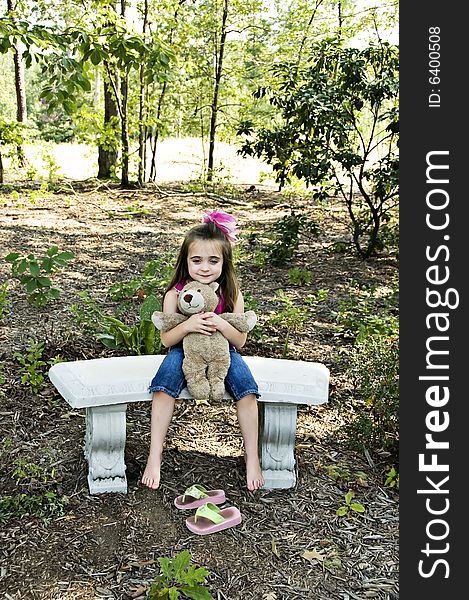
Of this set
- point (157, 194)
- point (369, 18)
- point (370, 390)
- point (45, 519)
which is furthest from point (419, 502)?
point (369, 18)

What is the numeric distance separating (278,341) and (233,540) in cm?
206

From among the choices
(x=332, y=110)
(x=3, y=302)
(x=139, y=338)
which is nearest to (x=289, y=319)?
(x=139, y=338)

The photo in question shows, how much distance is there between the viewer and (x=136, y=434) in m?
3.52

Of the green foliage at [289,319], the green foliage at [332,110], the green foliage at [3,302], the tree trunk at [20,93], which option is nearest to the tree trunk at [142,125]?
the tree trunk at [20,93]

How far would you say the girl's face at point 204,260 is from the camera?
10.3 ft

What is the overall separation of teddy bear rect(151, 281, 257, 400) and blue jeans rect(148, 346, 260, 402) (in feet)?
0.10

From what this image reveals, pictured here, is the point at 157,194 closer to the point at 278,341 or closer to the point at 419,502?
the point at 278,341

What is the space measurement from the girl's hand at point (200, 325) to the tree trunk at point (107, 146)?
818 cm

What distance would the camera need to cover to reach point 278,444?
3160 millimetres

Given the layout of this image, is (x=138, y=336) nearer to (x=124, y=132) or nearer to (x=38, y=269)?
(x=38, y=269)

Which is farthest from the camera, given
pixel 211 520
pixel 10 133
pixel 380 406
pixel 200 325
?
pixel 10 133

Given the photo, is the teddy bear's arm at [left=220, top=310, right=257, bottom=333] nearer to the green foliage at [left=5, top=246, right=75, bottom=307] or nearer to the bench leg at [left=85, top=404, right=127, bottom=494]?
the bench leg at [left=85, top=404, right=127, bottom=494]

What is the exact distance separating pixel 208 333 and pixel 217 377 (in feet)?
0.64

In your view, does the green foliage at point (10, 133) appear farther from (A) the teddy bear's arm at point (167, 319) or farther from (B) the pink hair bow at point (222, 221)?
(A) the teddy bear's arm at point (167, 319)
